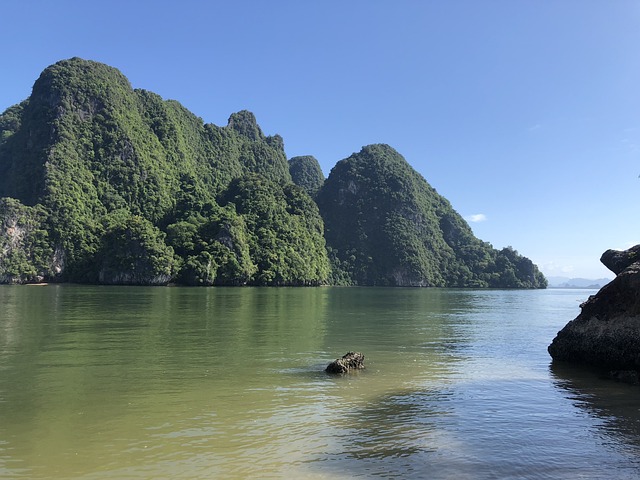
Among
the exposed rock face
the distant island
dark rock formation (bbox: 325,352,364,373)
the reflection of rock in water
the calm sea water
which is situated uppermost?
the distant island

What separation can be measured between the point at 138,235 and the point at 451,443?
123902 millimetres

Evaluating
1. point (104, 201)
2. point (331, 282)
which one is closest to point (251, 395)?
point (104, 201)

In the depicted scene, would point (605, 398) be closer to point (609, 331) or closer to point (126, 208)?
point (609, 331)

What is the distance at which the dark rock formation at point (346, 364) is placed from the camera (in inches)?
624

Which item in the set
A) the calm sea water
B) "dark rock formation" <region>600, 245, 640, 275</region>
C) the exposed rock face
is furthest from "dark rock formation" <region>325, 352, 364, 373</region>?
"dark rock formation" <region>600, 245, 640, 275</region>

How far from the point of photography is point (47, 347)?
20125 millimetres

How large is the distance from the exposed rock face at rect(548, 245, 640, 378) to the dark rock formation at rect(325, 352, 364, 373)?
28.2 ft

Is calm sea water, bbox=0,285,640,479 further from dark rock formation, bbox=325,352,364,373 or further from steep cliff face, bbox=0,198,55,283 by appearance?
steep cliff face, bbox=0,198,55,283

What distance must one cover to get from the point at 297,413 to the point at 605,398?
8.72 m

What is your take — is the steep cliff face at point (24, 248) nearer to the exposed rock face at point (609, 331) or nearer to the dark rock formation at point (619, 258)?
the dark rock formation at point (619, 258)

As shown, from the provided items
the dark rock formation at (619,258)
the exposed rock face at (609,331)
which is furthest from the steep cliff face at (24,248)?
the exposed rock face at (609,331)

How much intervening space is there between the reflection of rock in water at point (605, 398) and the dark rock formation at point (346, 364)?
634 cm

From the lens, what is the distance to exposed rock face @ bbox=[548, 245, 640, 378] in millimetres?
16734

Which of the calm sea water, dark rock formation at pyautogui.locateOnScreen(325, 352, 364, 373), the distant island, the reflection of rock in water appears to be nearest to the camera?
the calm sea water
